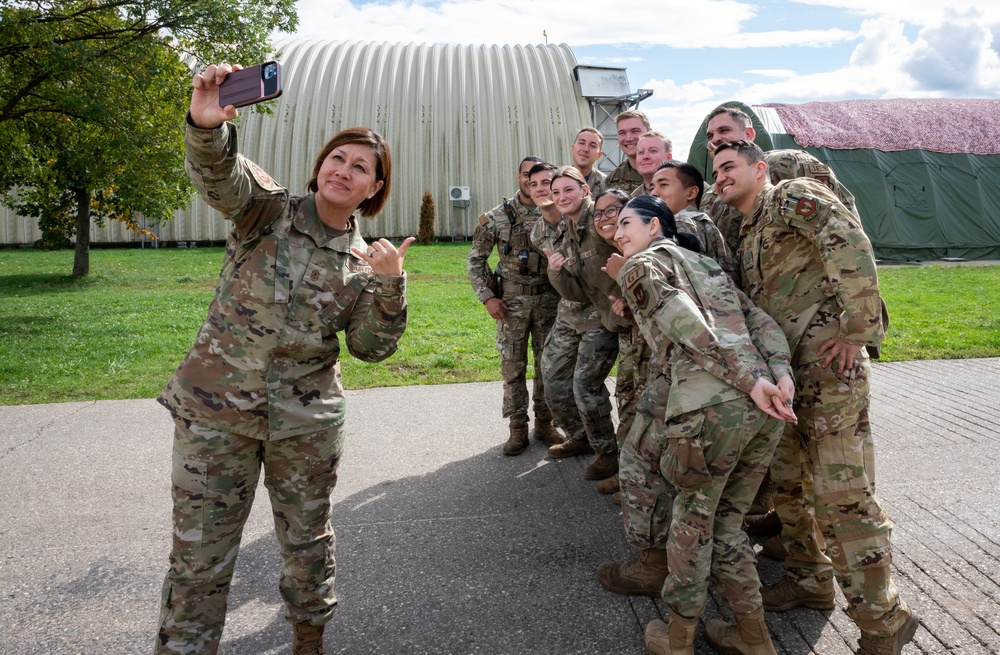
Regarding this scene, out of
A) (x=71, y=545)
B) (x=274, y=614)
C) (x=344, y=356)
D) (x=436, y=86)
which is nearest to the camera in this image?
(x=274, y=614)

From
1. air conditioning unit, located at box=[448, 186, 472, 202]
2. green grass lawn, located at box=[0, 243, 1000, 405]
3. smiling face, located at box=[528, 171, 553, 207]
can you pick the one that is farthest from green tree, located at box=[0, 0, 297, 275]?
air conditioning unit, located at box=[448, 186, 472, 202]

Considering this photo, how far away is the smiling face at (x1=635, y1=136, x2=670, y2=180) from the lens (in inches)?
184

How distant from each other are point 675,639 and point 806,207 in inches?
68.8

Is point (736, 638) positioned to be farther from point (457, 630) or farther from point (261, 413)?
point (261, 413)

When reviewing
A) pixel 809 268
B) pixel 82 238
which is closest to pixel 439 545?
pixel 809 268

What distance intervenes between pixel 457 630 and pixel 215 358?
5.09 ft

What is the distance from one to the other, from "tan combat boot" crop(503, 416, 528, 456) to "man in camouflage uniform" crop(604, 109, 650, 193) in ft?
6.22

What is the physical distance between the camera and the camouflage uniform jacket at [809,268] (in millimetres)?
2734

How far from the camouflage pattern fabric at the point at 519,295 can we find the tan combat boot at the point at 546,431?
50mm

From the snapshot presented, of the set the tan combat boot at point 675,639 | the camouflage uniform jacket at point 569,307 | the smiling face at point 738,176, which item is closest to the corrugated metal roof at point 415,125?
the camouflage uniform jacket at point 569,307

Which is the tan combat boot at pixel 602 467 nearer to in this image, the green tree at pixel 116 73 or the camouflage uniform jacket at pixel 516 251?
the camouflage uniform jacket at pixel 516 251

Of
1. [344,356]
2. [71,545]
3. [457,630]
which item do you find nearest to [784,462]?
[457,630]

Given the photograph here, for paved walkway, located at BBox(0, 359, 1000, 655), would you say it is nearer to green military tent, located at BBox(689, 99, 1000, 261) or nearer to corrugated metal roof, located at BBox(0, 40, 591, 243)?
green military tent, located at BBox(689, 99, 1000, 261)

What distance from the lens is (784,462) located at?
329 cm
